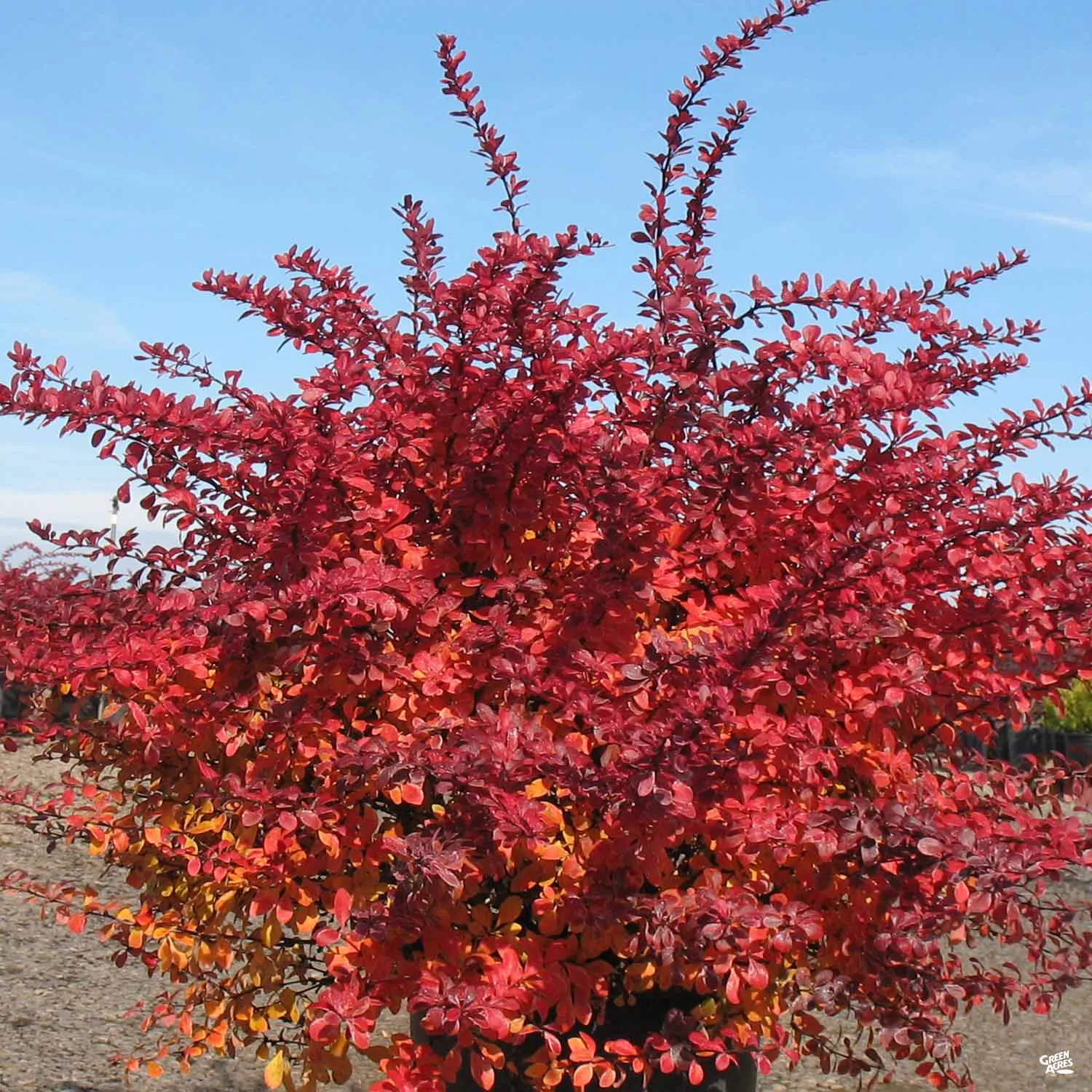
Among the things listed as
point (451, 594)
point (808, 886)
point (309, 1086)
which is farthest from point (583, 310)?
point (309, 1086)

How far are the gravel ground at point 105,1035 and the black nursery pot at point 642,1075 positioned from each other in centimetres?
159

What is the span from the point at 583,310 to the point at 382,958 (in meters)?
1.41

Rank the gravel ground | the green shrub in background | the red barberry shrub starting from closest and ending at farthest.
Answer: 1. the red barberry shrub
2. the gravel ground
3. the green shrub in background

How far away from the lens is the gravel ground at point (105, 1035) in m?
4.44

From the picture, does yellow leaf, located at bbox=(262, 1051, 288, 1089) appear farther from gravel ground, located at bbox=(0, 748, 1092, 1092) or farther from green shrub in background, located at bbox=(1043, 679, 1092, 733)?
green shrub in background, located at bbox=(1043, 679, 1092, 733)

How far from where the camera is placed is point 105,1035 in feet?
15.9

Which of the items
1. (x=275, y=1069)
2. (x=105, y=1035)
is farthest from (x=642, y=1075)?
(x=105, y=1035)

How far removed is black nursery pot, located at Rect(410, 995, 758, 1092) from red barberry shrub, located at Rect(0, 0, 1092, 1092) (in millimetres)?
75

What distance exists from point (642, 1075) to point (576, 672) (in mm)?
1069

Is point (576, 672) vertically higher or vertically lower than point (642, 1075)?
higher

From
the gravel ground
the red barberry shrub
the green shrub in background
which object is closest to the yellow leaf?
the red barberry shrub

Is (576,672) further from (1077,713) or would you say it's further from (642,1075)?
(1077,713)

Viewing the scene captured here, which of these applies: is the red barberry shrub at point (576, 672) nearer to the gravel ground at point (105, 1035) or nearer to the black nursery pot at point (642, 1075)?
the black nursery pot at point (642, 1075)

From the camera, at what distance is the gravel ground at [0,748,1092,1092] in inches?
175
